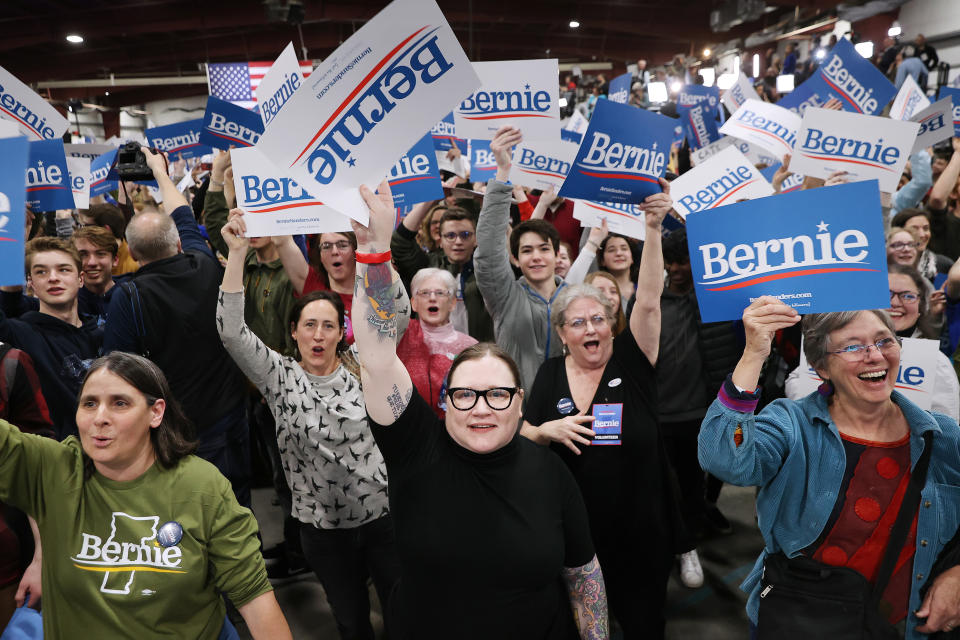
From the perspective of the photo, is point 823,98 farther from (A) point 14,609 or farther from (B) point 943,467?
(A) point 14,609

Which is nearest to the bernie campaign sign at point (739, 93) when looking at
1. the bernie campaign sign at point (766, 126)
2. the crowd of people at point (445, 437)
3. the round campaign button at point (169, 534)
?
the bernie campaign sign at point (766, 126)

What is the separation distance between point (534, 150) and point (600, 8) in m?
18.1

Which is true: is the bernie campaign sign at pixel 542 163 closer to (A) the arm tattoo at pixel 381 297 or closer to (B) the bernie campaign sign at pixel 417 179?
(B) the bernie campaign sign at pixel 417 179

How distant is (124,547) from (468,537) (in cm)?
92

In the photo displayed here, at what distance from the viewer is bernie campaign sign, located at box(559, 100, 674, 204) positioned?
315cm

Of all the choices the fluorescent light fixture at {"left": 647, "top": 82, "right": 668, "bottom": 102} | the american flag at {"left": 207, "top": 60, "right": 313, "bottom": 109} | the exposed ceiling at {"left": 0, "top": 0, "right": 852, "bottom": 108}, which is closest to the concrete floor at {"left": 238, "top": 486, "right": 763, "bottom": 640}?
the american flag at {"left": 207, "top": 60, "right": 313, "bottom": 109}

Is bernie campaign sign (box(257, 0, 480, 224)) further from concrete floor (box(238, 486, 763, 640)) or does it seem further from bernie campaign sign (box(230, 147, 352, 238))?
concrete floor (box(238, 486, 763, 640))

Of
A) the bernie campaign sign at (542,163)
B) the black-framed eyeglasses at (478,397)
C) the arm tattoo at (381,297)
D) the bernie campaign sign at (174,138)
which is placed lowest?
the black-framed eyeglasses at (478,397)

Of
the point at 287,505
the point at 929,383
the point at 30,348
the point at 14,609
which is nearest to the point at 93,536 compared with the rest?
the point at 14,609

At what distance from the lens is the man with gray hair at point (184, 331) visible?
3133 millimetres

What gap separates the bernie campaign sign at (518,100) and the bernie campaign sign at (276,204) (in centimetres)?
127

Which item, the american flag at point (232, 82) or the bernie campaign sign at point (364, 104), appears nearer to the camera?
the bernie campaign sign at point (364, 104)

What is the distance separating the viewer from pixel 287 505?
371 cm

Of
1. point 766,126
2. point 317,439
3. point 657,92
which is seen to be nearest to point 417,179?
point 317,439
